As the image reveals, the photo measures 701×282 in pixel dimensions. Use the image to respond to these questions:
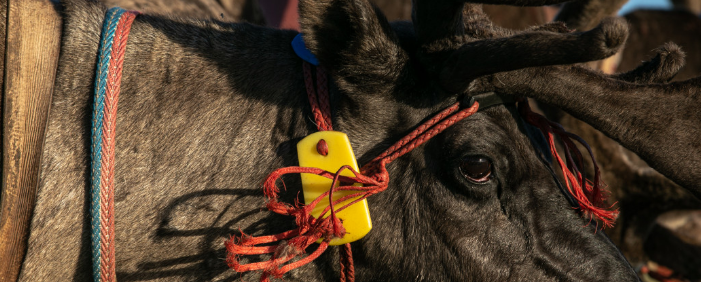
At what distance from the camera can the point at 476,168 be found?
2111 mm

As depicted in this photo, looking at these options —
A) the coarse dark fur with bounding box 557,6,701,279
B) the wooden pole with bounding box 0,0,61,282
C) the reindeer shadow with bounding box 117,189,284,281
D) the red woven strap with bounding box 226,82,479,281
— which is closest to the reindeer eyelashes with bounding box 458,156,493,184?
the red woven strap with bounding box 226,82,479,281

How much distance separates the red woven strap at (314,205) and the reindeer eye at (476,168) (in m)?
0.14

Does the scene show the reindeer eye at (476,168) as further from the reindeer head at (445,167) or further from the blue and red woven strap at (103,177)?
the blue and red woven strap at (103,177)

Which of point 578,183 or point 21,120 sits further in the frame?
point 578,183

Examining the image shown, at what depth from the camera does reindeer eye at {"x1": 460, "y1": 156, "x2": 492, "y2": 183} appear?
2105 millimetres

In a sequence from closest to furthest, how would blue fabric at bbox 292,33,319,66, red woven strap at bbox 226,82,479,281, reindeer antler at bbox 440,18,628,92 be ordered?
1. reindeer antler at bbox 440,18,628,92
2. red woven strap at bbox 226,82,479,281
3. blue fabric at bbox 292,33,319,66

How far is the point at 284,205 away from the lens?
210 cm

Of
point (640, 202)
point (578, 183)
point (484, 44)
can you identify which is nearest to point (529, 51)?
point (484, 44)

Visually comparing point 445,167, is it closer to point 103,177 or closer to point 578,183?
point 578,183

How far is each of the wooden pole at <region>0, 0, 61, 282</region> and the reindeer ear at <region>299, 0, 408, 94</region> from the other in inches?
37.5

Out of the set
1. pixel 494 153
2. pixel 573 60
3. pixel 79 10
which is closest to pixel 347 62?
pixel 494 153

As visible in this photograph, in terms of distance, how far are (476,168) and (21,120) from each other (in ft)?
5.15

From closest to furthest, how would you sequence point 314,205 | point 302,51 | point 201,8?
1. point 314,205
2. point 302,51
3. point 201,8

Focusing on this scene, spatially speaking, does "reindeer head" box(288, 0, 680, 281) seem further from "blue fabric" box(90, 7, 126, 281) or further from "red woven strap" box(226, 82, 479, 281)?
"blue fabric" box(90, 7, 126, 281)
